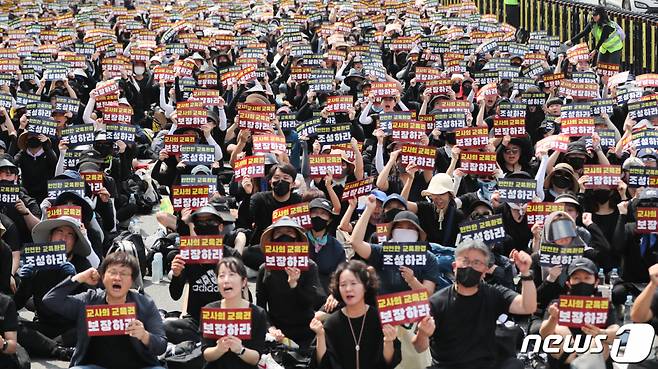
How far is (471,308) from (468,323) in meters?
0.11

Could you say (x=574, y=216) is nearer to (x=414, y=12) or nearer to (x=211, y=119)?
(x=211, y=119)

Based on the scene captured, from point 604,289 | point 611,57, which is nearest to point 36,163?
point 604,289

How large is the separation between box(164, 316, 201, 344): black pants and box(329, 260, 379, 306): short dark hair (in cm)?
180

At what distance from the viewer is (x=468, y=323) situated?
30.3 feet

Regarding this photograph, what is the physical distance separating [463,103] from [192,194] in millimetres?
5047

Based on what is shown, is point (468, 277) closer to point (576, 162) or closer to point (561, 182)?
Answer: point (561, 182)

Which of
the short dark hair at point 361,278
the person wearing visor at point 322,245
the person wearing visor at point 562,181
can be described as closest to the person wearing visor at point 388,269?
the person wearing visor at point 322,245

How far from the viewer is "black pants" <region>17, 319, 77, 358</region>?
11242 millimetres

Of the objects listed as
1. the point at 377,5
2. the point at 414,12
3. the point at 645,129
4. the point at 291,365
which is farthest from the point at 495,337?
the point at 377,5

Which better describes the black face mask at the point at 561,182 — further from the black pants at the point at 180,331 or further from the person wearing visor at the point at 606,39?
the person wearing visor at the point at 606,39

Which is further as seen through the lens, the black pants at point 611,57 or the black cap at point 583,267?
the black pants at point 611,57

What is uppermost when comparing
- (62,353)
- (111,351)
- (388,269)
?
(388,269)

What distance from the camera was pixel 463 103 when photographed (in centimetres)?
1677

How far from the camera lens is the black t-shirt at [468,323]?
9219mm
